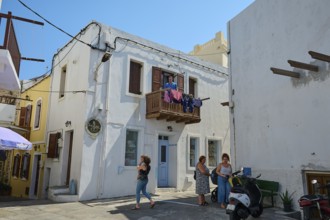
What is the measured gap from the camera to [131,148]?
1326 cm

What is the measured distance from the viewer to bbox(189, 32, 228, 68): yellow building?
2150 cm

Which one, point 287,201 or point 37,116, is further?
point 37,116

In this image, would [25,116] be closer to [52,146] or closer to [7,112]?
[7,112]

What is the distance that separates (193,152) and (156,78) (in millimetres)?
4438

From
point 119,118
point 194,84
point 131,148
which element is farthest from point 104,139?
point 194,84

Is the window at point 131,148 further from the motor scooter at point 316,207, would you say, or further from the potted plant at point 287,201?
the motor scooter at point 316,207

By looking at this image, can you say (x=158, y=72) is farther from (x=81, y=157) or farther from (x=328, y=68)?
(x=328, y=68)

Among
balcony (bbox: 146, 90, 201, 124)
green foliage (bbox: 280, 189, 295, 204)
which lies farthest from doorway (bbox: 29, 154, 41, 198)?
green foliage (bbox: 280, 189, 295, 204)

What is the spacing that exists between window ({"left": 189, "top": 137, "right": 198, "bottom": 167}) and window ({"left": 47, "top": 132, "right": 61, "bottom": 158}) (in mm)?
6610

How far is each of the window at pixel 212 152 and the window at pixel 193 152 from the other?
3.20ft

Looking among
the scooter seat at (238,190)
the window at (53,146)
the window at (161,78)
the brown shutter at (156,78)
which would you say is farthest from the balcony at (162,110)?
the scooter seat at (238,190)

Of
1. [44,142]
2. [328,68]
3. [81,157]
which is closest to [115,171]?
[81,157]

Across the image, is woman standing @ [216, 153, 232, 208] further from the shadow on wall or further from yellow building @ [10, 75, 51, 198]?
yellow building @ [10, 75, 51, 198]

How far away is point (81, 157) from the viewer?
11672 mm
